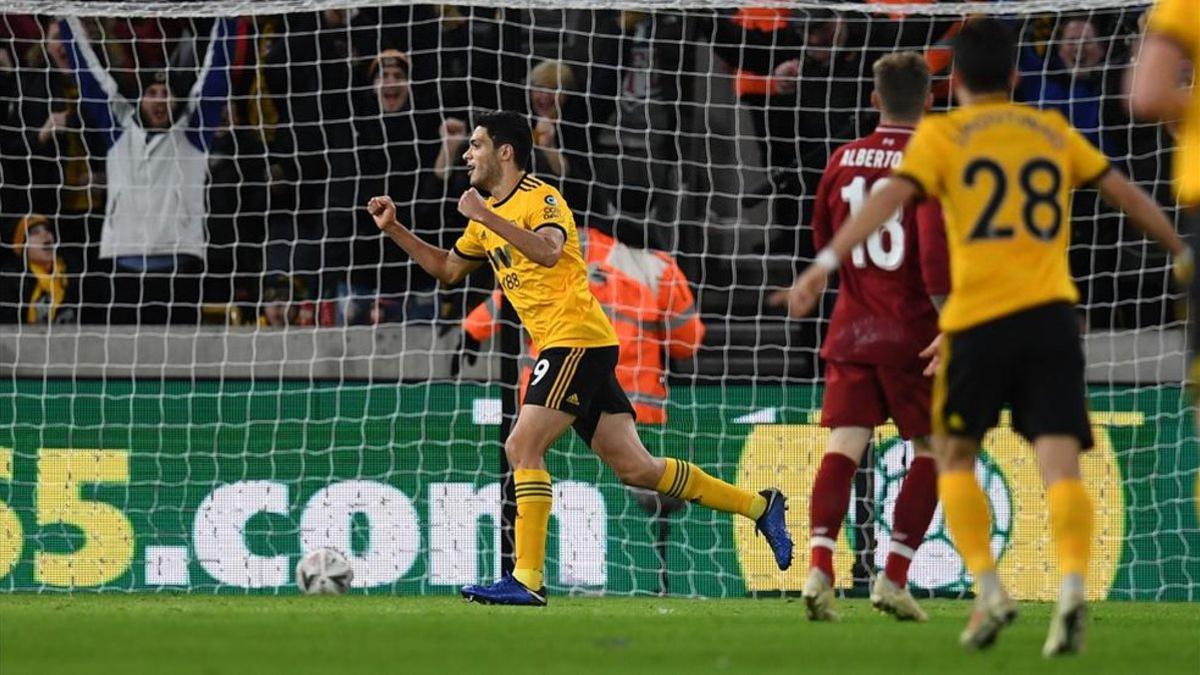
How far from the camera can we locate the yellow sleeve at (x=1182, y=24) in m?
5.40

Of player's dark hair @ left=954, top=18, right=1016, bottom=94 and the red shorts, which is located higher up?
player's dark hair @ left=954, top=18, right=1016, bottom=94

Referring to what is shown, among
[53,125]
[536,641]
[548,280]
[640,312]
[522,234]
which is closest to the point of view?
[536,641]

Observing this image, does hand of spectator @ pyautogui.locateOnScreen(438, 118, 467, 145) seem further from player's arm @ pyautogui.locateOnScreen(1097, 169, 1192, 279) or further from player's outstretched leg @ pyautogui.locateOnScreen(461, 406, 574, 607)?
player's arm @ pyautogui.locateOnScreen(1097, 169, 1192, 279)

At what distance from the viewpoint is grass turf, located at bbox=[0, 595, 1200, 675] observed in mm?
5375

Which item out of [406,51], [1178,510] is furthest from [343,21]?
[1178,510]

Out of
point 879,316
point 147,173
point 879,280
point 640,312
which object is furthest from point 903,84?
point 147,173

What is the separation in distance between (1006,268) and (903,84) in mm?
1846

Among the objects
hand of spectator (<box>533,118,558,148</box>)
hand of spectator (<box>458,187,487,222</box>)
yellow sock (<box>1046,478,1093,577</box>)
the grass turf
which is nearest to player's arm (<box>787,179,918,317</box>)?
yellow sock (<box>1046,478,1093,577</box>)

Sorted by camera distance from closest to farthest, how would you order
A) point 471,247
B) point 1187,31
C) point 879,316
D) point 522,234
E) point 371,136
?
point 1187,31 → point 879,316 → point 522,234 → point 471,247 → point 371,136

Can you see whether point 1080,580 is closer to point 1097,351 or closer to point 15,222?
point 1097,351

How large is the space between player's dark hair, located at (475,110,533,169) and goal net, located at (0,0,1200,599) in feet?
5.79

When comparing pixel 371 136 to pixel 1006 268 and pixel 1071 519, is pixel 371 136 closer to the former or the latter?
pixel 1006 268

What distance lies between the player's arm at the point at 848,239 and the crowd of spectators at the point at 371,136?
5.80m

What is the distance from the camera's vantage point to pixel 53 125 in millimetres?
11820
